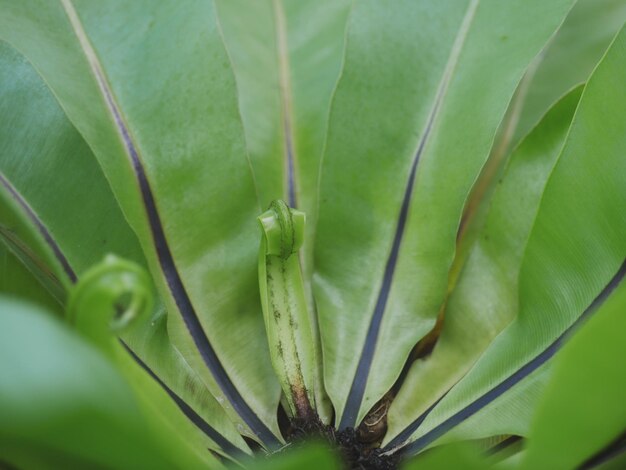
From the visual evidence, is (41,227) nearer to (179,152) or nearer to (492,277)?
(179,152)

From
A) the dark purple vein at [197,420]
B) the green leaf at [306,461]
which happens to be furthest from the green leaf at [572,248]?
the green leaf at [306,461]

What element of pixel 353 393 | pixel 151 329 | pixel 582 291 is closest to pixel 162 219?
pixel 151 329

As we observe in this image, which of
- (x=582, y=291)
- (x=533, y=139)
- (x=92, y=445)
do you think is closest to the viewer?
(x=92, y=445)

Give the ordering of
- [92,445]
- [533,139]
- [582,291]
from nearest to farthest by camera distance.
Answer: [92,445]
[582,291]
[533,139]

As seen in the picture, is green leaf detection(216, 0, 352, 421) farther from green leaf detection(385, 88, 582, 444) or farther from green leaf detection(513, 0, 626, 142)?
green leaf detection(513, 0, 626, 142)

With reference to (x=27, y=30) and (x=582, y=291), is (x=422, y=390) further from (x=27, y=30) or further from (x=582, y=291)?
(x=27, y=30)

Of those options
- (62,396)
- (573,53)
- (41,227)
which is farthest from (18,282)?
(573,53)
